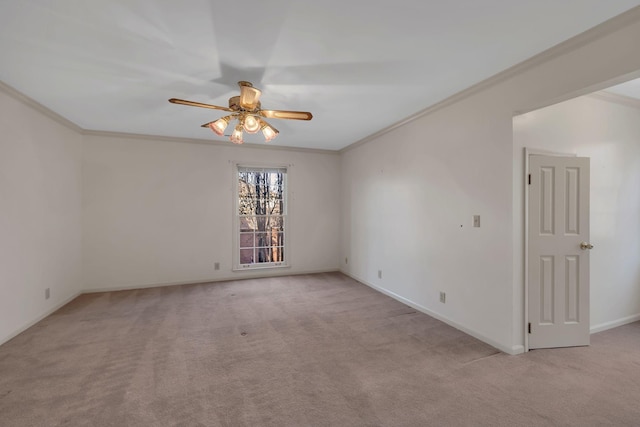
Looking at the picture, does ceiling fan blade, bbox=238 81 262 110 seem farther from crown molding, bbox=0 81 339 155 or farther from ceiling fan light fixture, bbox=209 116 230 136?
crown molding, bbox=0 81 339 155

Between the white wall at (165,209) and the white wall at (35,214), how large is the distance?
0.88 feet

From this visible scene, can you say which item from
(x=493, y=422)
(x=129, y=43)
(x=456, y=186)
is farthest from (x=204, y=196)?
(x=493, y=422)

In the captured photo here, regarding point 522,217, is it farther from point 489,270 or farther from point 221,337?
point 221,337

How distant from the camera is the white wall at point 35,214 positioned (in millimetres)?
2865

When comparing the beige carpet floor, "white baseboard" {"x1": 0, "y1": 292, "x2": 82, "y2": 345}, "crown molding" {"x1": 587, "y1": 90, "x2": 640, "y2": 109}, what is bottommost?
the beige carpet floor

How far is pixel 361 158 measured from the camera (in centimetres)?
506

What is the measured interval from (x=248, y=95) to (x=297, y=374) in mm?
2393

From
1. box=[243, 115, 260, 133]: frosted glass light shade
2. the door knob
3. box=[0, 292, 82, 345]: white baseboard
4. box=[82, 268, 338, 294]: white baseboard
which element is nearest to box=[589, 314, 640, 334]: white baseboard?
the door knob

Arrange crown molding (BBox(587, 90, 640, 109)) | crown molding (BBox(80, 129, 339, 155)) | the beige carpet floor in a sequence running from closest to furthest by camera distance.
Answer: the beige carpet floor < crown molding (BBox(587, 90, 640, 109)) < crown molding (BBox(80, 129, 339, 155))

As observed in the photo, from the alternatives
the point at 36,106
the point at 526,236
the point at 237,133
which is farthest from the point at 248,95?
the point at 526,236

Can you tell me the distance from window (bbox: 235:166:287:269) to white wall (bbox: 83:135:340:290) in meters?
0.17

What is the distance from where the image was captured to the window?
5359 millimetres

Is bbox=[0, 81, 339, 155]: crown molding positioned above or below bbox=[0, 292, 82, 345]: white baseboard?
above

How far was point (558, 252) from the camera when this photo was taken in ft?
8.84
